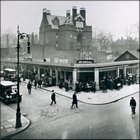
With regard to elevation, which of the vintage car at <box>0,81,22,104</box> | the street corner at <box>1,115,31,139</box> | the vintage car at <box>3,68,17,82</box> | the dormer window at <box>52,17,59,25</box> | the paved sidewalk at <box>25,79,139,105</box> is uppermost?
the dormer window at <box>52,17,59,25</box>

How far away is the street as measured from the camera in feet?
36.9

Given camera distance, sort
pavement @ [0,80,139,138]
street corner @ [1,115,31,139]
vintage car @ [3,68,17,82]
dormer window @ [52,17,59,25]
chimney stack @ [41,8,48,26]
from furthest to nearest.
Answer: dormer window @ [52,17,59,25] → chimney stack @ [41,8,48,26] → vintage car @ [3,68,17,82] → pavement @ [0,80,139,138] → street corner @ [1,115,31,139]

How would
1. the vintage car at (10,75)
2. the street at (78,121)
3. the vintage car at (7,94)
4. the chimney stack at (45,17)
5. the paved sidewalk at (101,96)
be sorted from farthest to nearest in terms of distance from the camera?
the chimney stack at (45,17) → the vintage car at (10,75) → the paved sidewalk at (101,96) → the vintage car at (7,94) → the street at (78,121)

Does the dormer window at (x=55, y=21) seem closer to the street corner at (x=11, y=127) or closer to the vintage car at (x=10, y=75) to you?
the vintage car at (x=10, y=75)

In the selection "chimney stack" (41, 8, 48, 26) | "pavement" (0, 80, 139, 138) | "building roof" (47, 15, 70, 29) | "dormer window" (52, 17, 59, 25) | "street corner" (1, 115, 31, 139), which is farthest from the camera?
"dormer window" (52, 17, 59, 25)

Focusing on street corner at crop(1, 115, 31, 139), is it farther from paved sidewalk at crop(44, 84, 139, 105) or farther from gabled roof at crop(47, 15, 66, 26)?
gabled roof at crop(47, 15, 66, 26)

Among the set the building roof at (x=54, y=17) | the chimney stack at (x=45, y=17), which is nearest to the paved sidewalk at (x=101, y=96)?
the building roof at (x=54, y=17)

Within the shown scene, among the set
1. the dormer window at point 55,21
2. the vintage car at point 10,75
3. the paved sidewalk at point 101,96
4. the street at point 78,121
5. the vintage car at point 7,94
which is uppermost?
the dormer window at point 55,21

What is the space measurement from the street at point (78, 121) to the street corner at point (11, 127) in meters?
0.28

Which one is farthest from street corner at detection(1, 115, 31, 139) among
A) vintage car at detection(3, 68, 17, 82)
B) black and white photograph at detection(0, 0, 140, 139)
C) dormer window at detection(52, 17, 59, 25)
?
dormer window at detection(52, 17, 59, 25)

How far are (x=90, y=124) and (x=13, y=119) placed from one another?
5363mm

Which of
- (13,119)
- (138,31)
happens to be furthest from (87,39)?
(13,119)

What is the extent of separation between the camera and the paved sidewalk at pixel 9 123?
11.8 meters

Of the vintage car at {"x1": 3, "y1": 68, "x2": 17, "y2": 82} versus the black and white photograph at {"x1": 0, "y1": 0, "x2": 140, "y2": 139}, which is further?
the vintage car at {"x1": 3, "y1": 68, "x2": 17, "y2": 82}
